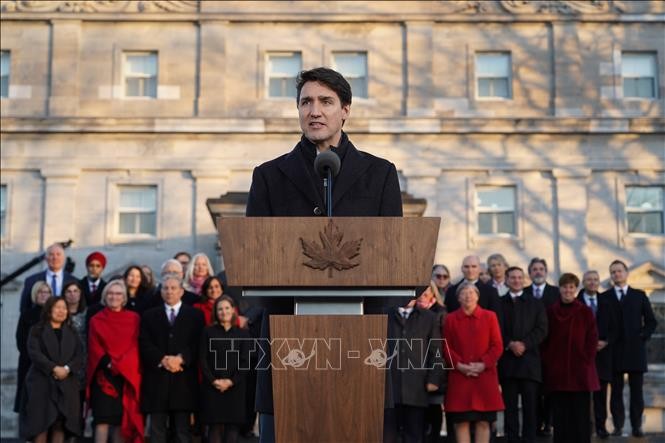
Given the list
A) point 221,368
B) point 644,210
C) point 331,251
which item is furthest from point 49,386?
point 644,210

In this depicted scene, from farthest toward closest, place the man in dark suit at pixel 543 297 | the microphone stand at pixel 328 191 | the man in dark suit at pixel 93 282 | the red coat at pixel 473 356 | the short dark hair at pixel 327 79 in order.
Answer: the man in dark suit at pixel 93 282
the man in dark suit at pixel 543 297
the red coat at pixel 473 356
the short dark hair at pixel 327 79
the microphone stand at pixel 328 191

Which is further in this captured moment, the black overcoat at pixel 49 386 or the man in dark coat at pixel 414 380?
the man in dark coat at pixel 414 380

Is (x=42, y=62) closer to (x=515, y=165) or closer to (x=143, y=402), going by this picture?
(x=515, y=165)

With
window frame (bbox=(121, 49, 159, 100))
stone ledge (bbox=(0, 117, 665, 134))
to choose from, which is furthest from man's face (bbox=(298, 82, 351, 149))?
window frame (bbox=(121, 49, 159, 100))

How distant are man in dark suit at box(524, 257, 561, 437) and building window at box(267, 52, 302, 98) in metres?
14.6

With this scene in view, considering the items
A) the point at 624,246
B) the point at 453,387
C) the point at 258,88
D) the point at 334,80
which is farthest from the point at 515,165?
the point at 334,80

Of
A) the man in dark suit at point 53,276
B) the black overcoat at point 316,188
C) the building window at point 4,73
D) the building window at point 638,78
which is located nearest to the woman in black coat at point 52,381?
the man in dark suit at point 53,276

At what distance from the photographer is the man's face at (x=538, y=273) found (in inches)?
570

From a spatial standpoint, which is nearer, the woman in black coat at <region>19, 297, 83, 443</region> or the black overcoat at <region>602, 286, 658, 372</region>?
the woman in black coat at <region>19, 297, 83, 443</region>

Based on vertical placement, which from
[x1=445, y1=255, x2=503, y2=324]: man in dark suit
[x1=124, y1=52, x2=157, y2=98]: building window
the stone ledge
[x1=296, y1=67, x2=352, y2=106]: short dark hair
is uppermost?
[x1=124, y1=52, x2=157, y2=98]: building window

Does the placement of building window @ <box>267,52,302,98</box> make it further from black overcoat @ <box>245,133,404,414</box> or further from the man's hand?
black overcoat @ <box>245,133,404,414</box>

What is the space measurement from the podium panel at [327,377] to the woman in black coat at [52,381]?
26.8 feet

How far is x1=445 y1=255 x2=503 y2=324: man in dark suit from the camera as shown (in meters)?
13.1

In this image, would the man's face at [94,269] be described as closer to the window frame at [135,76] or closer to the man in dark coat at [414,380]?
the man in dark coat at [414,380]
